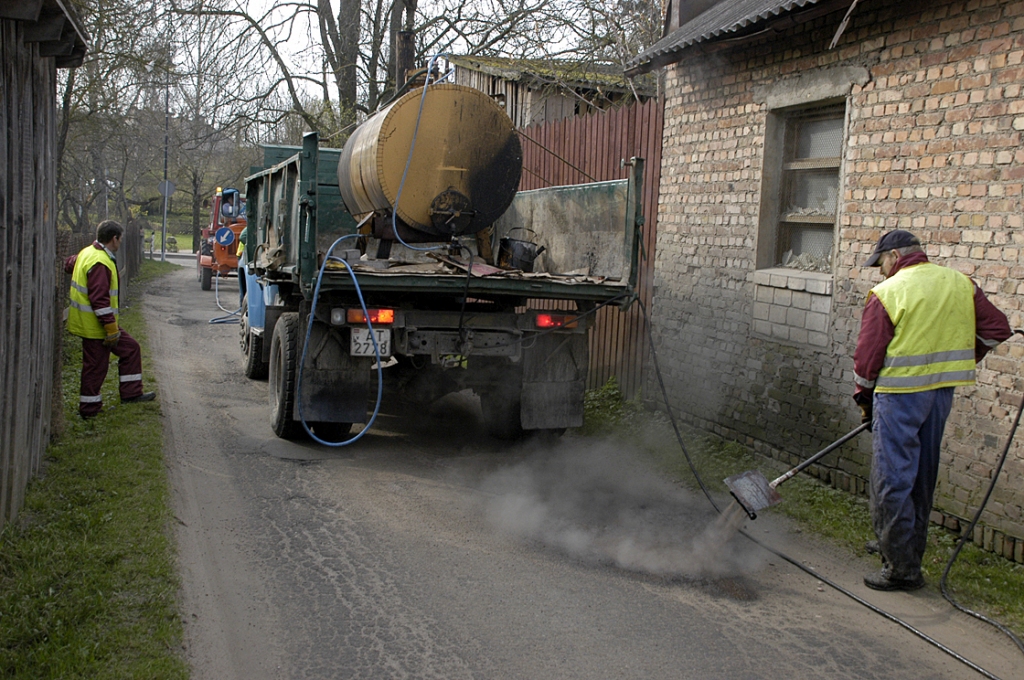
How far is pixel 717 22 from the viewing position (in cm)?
797

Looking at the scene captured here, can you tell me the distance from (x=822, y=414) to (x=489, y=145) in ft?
10.6

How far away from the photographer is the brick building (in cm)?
541

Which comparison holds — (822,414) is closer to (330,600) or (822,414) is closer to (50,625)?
(330,600)

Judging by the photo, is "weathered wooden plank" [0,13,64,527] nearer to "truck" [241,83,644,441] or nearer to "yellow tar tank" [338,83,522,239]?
"truck" [241,83,644,441]

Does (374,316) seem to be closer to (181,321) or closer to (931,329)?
(931,329)

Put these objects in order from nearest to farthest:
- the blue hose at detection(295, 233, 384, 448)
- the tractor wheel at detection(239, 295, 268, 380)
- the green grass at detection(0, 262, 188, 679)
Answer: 1. the green grass at detection(0, 262, 188, 679)
2. the blue hose at detection(295, 233, 384, 448)
3. the tractor wheel at detection(239, 295, 268, 380)

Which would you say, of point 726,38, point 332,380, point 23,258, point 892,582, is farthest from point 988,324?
point 23,258

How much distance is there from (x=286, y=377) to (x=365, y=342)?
0.85 m

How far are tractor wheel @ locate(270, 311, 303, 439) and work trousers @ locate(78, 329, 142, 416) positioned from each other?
150 centimetres

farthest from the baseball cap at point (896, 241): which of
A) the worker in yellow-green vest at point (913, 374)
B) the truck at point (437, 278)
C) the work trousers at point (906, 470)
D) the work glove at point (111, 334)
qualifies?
the work glove at point (111, 334)

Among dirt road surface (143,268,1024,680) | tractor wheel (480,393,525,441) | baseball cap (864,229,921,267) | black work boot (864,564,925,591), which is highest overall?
baseball cap (864,229,921,267)

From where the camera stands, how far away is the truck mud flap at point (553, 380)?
7.20 meters

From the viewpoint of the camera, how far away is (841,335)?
→ 21.6 feet

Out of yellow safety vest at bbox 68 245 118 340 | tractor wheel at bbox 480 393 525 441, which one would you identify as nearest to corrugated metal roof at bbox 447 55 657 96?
tractor wheel at bbox 480 393 525 441
